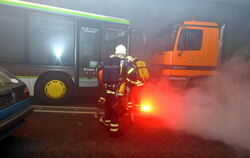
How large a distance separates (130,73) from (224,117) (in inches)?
106

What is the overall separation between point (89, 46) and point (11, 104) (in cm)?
354

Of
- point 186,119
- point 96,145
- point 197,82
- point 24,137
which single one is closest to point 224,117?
point 186,119

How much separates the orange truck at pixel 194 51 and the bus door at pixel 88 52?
2350 mm

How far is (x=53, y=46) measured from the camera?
5297mm

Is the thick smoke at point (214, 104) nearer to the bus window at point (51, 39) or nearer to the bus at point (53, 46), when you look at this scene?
the bus at point (53, 46)

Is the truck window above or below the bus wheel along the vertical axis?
above

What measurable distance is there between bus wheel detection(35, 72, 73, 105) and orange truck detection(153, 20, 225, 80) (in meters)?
3.13

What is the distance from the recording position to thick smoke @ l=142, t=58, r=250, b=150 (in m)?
3.64

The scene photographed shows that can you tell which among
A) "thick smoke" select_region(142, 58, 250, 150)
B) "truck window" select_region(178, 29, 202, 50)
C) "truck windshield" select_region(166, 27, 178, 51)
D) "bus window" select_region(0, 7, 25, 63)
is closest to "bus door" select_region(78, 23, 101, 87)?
"bus window" select_region(0, 7, 25, 63)

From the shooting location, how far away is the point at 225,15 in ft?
38.5

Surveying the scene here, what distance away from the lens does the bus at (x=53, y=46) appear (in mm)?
4934

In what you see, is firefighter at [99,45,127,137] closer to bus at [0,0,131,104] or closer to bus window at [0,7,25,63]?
bus at [0,0,131,104]

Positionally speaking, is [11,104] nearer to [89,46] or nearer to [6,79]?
[6,79]

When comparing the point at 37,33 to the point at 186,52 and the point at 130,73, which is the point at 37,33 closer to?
the point at 130,73
